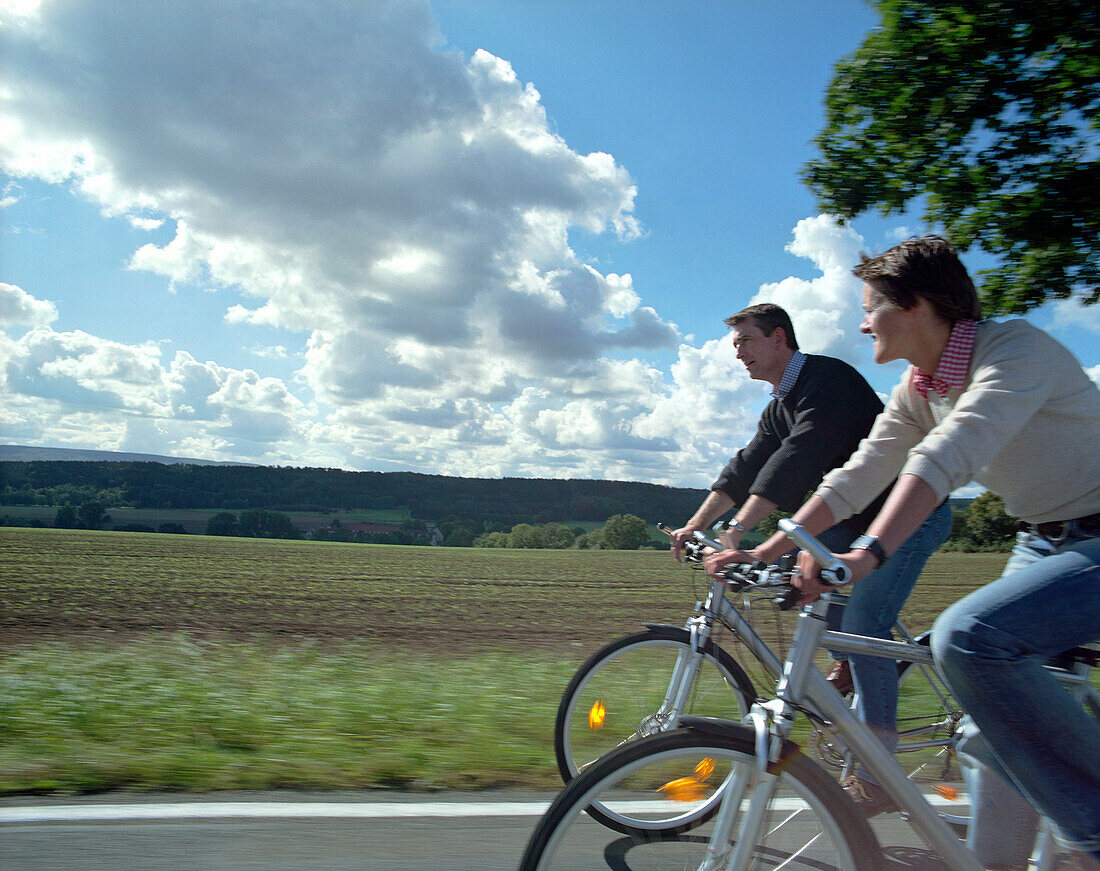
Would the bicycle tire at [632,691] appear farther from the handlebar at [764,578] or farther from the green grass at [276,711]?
the handlebar at [764,578]

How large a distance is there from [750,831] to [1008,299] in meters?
8.19

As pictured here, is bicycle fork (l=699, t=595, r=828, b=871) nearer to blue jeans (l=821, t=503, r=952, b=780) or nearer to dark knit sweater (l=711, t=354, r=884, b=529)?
blue jeans (l=821, t=503, r=952, b=780)

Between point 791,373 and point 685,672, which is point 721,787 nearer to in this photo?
point 685,672

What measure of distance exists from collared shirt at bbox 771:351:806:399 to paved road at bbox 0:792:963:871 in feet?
5.90

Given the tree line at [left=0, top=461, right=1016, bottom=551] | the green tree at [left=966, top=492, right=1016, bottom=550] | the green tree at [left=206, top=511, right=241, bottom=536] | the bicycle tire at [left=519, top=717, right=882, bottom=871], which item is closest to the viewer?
the bicycle tire at [left=519, top=717, right=882, bottom=871]

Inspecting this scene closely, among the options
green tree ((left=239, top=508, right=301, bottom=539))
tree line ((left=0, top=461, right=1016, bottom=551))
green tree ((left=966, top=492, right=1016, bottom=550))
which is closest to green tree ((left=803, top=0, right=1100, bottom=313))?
green tree ((left=966, top=492, right=1016, bottom=550))

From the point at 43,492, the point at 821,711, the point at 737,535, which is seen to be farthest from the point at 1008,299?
the point at 43,492

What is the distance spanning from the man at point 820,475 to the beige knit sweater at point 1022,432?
1.00 metres

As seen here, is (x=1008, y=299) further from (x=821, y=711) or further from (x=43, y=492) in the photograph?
(x=43, y=492)

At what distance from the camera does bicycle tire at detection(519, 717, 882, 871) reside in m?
1.75

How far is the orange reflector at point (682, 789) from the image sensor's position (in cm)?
181

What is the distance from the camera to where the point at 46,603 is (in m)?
22.9

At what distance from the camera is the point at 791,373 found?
3.74 m

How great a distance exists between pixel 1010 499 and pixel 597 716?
74.5 inches
